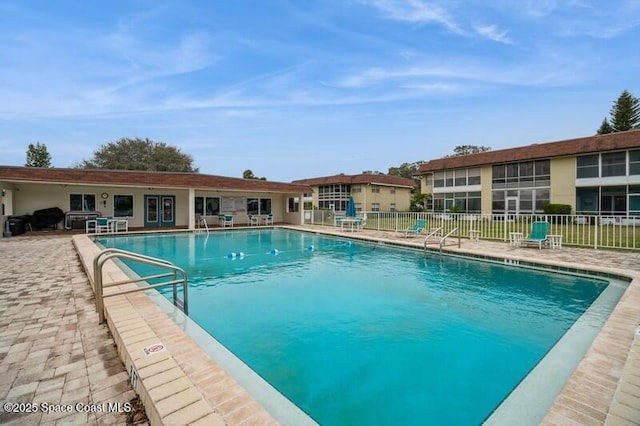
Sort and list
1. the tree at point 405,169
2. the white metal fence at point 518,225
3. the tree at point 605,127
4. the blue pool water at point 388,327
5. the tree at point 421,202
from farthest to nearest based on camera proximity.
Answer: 1. the tree at point 405,169
2. the tree at point 605,127
3. the tree at point 421,202
4. the white metal fence at point 518,225
5. the blue pool water at point 388,327

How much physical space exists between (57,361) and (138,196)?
58.4 ft

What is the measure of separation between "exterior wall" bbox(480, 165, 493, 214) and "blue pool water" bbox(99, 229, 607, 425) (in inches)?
772

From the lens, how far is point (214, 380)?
250cm

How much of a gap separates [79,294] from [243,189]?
48.4ft

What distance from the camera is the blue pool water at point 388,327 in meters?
3.13

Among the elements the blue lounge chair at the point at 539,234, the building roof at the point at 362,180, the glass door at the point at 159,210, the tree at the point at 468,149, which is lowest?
the blue lounge chair at the point at 539,234

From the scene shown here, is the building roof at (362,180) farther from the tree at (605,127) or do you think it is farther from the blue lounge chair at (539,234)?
the tree at (605,127)

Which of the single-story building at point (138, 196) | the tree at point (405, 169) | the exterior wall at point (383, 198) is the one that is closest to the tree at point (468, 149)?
the tree at point (405, 169)

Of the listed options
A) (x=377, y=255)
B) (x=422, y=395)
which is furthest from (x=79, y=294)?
(x=377, y=255)

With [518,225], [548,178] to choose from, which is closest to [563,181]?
[548,178]

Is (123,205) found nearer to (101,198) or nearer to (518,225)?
(101,198)

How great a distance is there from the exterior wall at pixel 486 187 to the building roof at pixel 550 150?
73 cm

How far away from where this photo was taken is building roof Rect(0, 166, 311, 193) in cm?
1344

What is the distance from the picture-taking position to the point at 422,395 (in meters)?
3.17
